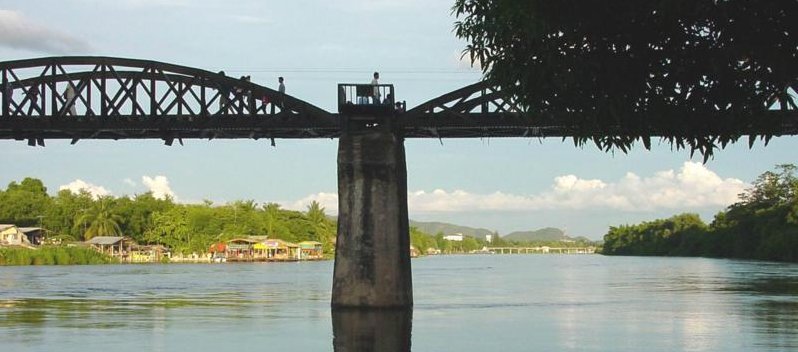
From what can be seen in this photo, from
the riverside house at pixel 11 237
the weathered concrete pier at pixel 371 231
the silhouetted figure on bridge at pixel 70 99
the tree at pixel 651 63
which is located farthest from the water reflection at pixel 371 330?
the riverside house at pixel 11 237

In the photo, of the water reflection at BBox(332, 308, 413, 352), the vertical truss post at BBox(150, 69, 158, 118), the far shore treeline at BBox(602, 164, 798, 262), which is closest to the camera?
the water reflection at BBox(332, 308, 413, 352)

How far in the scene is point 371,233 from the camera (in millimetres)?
45094

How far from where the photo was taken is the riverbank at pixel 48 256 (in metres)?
166

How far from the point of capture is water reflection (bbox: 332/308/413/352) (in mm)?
33531

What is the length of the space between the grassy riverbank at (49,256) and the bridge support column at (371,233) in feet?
434

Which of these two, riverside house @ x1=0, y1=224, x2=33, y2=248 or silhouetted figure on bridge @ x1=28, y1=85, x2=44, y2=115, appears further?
riverside house @ x1=0, y1=224, x2=33, y2=248

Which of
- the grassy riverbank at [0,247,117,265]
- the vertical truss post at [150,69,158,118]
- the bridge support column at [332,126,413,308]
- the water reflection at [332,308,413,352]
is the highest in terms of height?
the vertical truss post at [150,69,158,118]

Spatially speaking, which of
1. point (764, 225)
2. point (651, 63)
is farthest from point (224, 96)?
point (764, 225)

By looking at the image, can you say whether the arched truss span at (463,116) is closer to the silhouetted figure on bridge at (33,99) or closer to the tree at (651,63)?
the silhouetted figure on bridge at (33,99)

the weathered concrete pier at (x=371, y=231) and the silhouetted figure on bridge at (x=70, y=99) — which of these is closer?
the weathered concrete pier at (x=371, y=231)

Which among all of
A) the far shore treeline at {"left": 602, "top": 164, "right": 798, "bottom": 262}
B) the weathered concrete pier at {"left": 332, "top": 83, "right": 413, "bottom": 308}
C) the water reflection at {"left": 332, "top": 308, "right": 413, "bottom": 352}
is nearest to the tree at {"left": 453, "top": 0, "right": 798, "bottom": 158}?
the water reflection at {"left": 332, "top": 308, "right": 413, "bottom": 352}

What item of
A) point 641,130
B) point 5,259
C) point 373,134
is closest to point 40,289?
point 373,134

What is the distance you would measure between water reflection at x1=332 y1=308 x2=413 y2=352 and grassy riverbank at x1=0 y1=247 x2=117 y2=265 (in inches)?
5236

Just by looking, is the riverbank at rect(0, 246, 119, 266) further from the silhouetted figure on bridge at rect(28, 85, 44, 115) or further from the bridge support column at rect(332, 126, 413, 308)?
the bridge support column at rect(332, 126, 413, 308)
